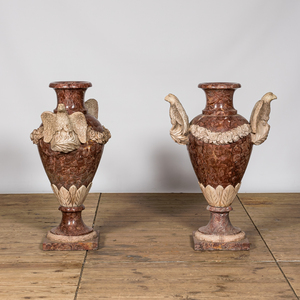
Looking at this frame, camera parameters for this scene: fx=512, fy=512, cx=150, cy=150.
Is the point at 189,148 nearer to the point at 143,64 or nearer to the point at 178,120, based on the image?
the point at 178,120

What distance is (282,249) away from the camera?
301cm

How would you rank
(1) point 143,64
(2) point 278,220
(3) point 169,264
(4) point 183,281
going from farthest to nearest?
(1) point 143,64
(2) point 278,220
(3) point 169,264
(4) point 183,281

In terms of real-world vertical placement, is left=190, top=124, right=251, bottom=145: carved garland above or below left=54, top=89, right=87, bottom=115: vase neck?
below

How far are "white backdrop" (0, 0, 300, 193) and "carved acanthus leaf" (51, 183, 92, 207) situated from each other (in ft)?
4.67

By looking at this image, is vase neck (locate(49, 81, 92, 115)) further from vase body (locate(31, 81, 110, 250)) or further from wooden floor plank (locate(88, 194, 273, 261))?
wooden floor plank (locate(88, 194, 273, 261))

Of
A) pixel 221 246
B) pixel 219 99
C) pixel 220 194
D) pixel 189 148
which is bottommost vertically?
pixel 221 246

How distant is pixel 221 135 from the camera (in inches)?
112

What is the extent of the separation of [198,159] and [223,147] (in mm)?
171

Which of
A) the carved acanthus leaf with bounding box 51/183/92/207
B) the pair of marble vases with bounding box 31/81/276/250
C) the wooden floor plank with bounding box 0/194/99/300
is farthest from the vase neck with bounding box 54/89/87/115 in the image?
the wooden floor plank with bounding box 0/194/99/300

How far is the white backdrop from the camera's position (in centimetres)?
414

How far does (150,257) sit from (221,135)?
2.62ft

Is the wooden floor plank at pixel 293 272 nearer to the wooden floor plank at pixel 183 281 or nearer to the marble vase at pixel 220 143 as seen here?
the wooden floor plank at pixel 183 281

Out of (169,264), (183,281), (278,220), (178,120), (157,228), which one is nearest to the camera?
(183,281)

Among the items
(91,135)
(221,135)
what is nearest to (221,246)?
(221,135)
